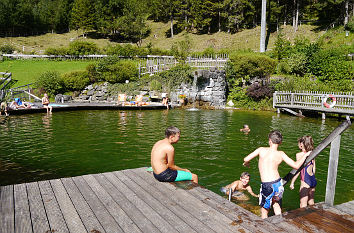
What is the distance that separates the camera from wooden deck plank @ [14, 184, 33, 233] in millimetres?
3498

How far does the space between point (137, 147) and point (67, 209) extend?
6951 mm

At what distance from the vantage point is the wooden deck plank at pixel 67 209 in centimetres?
354

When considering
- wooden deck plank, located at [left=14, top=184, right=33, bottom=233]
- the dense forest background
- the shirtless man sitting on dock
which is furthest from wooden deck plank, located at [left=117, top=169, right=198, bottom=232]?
the dense forest background

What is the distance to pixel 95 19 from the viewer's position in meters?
68.2

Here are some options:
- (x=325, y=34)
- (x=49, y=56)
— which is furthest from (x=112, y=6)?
(x=325, y=34)

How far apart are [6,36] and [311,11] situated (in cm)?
7046

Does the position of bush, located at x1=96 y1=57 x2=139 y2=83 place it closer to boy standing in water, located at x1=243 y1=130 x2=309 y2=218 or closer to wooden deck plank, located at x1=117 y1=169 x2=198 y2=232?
wooden deck plank, located at x1=117 y1=169 x2=198 y2=232

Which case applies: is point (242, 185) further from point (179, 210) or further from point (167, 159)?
point (179, 210)

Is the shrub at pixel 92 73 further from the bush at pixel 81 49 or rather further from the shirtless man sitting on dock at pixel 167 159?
the shirtless man sitting on dock at pixel 167 159

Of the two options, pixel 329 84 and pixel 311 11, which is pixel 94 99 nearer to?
pixel 329 84

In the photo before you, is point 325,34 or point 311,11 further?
point 311,11

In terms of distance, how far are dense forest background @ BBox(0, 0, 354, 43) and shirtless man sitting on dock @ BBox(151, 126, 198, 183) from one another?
49.0m

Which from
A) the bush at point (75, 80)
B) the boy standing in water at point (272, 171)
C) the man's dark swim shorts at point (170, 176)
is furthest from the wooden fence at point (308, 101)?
the bush at point (75, 80)

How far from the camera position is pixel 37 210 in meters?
4.01
